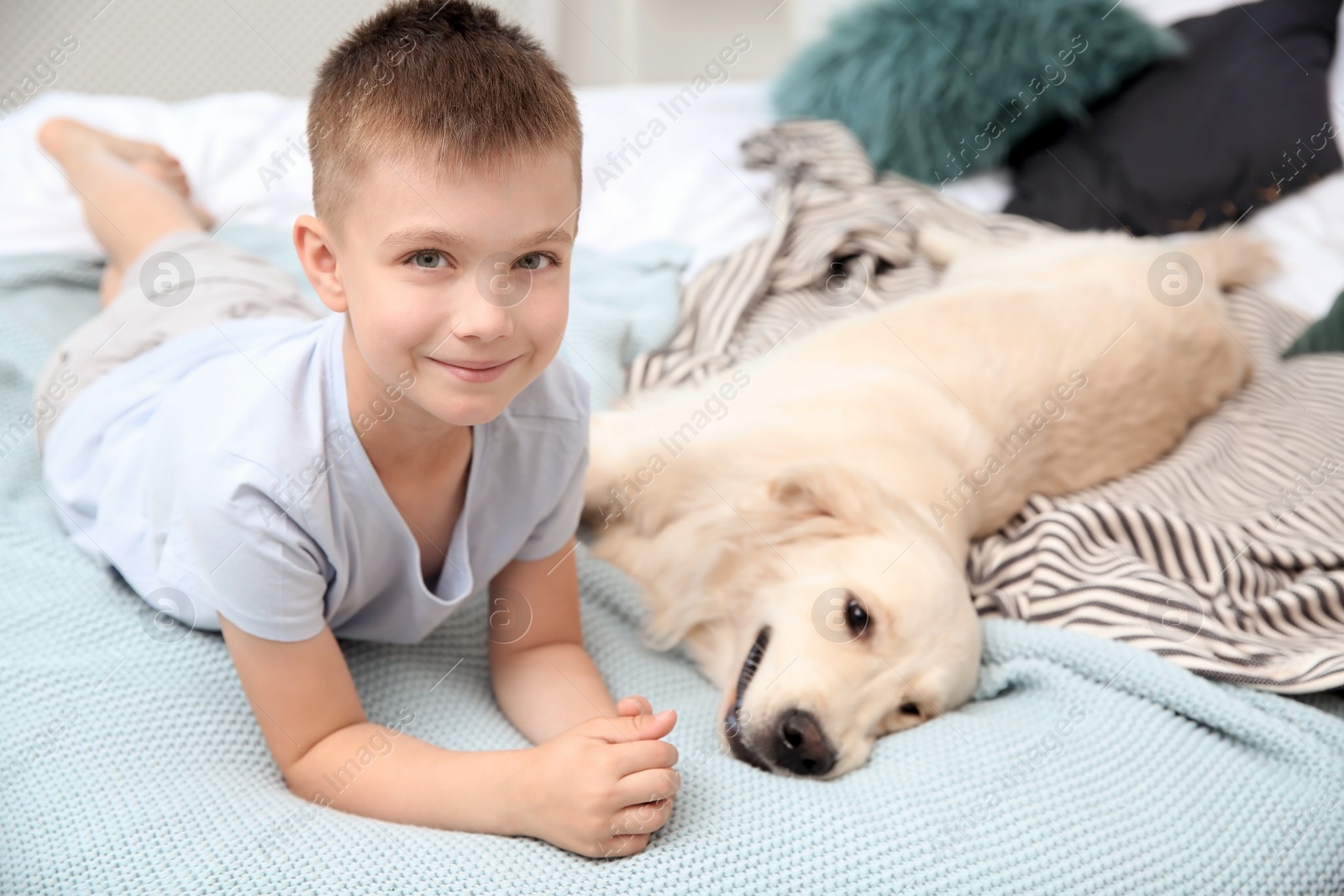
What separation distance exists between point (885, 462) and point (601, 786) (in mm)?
698

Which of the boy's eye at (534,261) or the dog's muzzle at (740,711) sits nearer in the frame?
the boy's eye at (534,261)

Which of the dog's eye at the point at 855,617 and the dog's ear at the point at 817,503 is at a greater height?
the dog's ear at the point at 817,503

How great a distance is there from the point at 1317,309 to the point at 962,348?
93 centimetres

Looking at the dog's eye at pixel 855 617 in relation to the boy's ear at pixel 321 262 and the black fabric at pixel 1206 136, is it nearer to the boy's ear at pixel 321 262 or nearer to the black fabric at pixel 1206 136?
the boy's ear at pixel 321 262

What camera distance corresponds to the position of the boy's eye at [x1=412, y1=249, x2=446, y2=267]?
32.2 inches

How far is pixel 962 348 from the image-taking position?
5.43ft

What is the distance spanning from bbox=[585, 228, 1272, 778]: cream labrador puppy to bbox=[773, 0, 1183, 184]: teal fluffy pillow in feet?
1.39

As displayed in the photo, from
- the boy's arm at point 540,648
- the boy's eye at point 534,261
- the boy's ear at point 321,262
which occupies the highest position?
the boy's eye at point 534,261

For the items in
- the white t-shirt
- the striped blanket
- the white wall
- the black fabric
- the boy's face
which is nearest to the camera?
the boy's face

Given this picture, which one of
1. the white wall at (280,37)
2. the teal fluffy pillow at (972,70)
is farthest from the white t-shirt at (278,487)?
the white wall at (280,37)

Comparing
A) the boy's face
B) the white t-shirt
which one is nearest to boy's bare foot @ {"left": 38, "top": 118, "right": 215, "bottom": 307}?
the white t-shirt

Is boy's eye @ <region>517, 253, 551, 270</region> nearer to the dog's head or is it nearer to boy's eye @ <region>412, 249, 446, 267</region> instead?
boy's eye @ <region>412, 249, 446, 267</region>

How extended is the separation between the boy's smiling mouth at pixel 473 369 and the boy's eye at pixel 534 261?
83mm

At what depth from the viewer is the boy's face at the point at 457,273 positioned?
2.65 feet
